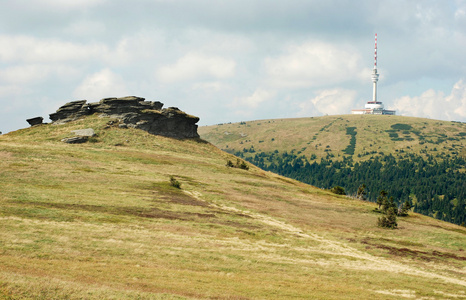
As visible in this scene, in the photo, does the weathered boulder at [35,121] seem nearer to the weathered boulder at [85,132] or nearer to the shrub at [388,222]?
the weathered boulder at [85,132]

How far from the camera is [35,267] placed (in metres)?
29.1

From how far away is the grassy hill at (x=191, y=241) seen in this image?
29641 mm

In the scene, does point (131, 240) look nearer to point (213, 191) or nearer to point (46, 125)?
point (213, 191)

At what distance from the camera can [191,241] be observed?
44375 mm

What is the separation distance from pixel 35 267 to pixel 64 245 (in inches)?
299

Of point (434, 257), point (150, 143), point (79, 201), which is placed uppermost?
point (150, 143)

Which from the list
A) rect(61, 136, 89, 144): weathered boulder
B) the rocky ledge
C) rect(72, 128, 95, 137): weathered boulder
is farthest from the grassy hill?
the rocky ledge

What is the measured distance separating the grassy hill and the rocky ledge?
50533mm

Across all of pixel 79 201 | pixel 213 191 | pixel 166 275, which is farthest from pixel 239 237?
pixel 213 191

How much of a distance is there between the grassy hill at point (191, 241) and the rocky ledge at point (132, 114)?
166ft

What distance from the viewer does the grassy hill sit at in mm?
29641

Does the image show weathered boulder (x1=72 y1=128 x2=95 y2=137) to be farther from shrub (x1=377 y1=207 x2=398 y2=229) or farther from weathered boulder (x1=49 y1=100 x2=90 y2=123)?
shrub (x1=377 y1=207 x2=398 y2=229)

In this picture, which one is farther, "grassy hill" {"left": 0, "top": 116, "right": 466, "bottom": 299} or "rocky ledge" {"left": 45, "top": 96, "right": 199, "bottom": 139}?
"rocky ledge" {"left": 45, "top": 96, "right": 199, "bottom": 139}

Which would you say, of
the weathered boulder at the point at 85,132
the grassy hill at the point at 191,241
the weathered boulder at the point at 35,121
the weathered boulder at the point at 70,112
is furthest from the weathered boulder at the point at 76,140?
the weathered boulder at the point at 35,121
